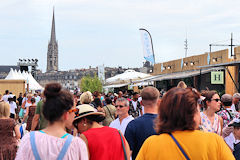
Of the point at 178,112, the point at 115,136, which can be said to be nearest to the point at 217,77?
the point at 115,136

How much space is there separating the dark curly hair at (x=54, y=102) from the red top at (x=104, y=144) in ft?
2.62

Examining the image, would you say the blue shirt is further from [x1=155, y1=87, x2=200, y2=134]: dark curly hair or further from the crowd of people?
[x1=155, y1=87, x2=200, y2=134]: dark curly hair

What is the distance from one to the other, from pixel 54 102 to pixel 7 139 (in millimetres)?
3338

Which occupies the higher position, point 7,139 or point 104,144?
point 104,144

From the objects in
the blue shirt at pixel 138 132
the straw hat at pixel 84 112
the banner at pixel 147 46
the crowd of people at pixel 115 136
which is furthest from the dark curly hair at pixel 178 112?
the banner at pixel 147 46

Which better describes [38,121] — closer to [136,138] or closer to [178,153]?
[136,138]

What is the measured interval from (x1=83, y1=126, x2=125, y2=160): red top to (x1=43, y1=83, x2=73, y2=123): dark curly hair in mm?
799

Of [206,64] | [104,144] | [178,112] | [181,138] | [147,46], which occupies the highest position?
[147,46]

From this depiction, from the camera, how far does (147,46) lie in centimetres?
2136

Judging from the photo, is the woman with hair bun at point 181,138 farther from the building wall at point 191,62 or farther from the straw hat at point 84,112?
the building wall at point 191,62

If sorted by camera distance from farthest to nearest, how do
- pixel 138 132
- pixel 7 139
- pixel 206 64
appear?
pixel 206 64 < pixel 7 139 < pixel 138 132

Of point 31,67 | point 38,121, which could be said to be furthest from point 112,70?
point 38,121

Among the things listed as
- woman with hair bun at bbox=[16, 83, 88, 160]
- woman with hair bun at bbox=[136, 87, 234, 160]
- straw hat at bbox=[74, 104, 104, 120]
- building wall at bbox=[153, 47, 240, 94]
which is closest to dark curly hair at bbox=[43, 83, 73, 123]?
woman with hair bun at bbox=[16, 83, 88, 160]

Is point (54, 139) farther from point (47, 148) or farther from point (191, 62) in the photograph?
point (191, 62)
